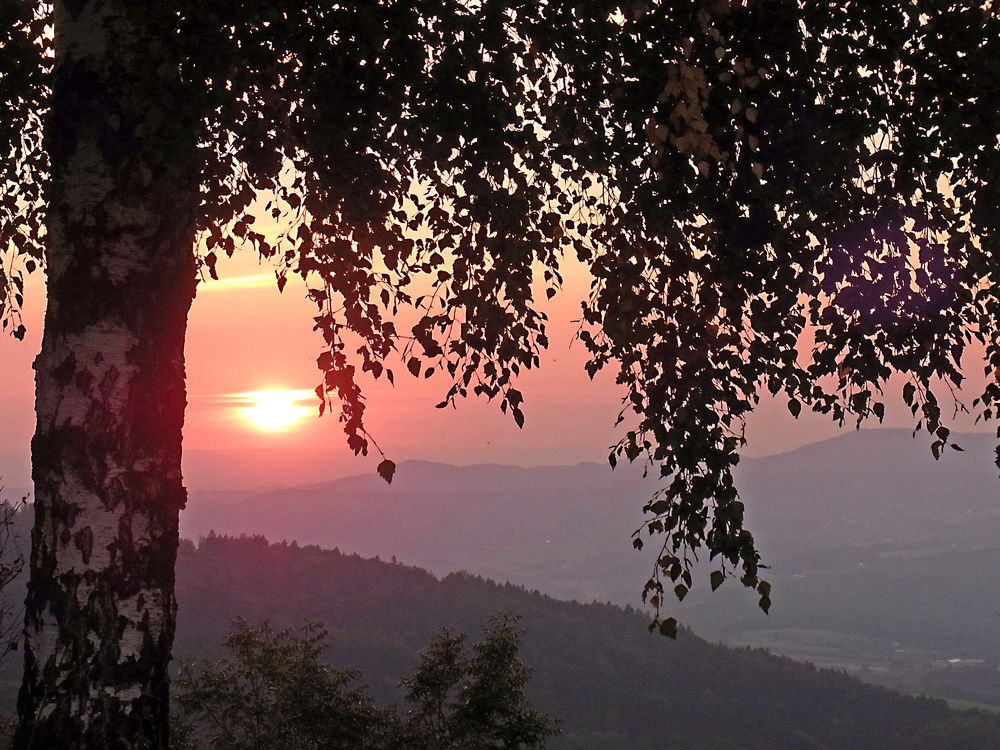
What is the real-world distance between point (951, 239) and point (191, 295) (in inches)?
188

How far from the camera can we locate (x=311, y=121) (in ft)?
21.2

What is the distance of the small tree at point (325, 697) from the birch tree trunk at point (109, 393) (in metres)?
15.0

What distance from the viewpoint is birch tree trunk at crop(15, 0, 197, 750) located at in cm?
560

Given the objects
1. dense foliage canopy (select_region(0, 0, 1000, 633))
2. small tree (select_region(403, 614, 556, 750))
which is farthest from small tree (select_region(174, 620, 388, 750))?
dense foliage canopy (select_region(0, 0, 1000, 633))

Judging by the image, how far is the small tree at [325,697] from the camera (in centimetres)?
2053

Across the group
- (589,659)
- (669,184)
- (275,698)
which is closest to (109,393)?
(669,184)

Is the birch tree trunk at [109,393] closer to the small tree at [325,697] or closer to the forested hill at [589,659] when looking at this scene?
the small tree at [325,697]

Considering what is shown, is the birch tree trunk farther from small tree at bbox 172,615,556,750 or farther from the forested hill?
the forested hill

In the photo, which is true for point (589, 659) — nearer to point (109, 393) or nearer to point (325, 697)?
point (325, 697)

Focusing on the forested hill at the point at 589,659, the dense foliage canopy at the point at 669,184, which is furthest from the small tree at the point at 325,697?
the forested hill at the point at 589,659

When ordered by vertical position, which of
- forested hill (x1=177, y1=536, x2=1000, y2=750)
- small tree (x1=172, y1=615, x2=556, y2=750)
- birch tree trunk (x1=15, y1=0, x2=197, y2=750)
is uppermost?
birch tree trunk (x1=15, y1=0, x2=197, y2=750)

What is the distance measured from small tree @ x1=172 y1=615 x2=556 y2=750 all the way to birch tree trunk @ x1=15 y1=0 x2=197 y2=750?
14999 mm

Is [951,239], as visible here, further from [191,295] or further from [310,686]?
[310,686]

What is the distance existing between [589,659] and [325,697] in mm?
147572
